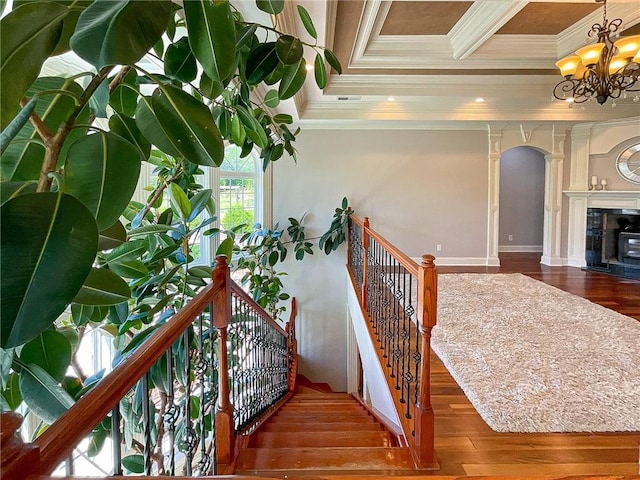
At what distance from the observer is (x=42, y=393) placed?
917mm

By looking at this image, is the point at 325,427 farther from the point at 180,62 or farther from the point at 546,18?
the point at 546,18

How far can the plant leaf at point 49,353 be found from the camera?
3.09 ft

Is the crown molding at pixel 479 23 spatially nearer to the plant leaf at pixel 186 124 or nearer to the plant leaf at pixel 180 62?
the plant leaf at pixel 180 62

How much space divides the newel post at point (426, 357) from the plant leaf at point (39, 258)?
5.13ft

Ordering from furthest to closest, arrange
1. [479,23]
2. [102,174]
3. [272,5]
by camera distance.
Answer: [479,23] < [272,5] < [102,174]

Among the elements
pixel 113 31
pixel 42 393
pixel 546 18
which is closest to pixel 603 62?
pixel 546 18

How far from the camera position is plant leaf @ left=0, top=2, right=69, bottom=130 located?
0.62 meters

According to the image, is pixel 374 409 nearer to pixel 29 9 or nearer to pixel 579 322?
pixel 579 322

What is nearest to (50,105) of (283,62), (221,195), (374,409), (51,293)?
(51,293)

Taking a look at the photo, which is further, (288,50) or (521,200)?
(521,200)

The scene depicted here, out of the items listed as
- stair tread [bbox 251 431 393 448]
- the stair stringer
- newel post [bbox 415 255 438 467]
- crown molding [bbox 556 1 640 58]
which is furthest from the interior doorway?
newel post [bbox 415 255 438 467]

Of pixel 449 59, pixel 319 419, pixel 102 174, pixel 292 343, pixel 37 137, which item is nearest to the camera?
pixel 102 174

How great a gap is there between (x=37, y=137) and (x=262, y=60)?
2.39ft

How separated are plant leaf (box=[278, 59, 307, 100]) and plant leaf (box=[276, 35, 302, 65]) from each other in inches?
4.8
